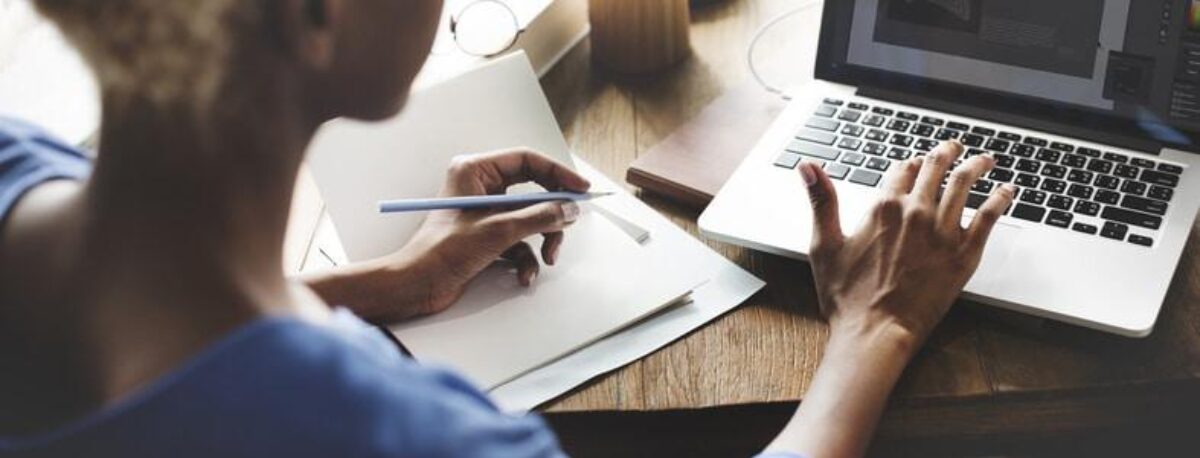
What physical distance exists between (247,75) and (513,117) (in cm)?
57

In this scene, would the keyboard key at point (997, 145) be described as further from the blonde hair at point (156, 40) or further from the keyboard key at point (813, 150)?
the blonde hair at point (156, 40)

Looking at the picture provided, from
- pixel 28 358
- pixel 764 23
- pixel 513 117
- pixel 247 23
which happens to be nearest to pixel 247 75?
pixel 247 23


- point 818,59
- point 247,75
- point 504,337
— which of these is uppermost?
point 247,75

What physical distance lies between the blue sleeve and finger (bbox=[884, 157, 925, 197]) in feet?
2.00

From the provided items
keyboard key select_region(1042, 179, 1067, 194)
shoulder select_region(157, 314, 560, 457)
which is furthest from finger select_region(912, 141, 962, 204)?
shoulder select_region(157, 314, 560, 457)

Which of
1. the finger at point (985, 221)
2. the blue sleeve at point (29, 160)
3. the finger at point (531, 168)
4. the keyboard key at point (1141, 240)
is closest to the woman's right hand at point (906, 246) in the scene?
the finger at point (985, 221)

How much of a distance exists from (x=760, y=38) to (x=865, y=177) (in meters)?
0.35

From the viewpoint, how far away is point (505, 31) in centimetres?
130

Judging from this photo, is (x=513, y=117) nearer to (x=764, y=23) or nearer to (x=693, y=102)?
(x=693, y=102)

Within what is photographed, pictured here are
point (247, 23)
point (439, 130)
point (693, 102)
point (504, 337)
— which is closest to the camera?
point (247, 23)

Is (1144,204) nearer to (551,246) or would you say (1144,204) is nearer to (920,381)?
(920,381)

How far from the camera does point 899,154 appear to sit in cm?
111

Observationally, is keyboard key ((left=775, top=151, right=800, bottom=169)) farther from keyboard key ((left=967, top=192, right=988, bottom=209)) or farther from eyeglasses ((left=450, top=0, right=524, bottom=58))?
eyeglasses ((left=450, top=0, right=524, bottom=58))

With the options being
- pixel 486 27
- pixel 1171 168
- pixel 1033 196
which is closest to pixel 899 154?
pixel 1033 196
